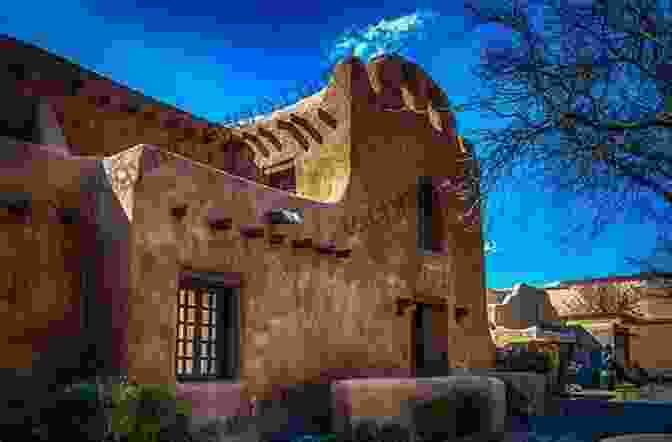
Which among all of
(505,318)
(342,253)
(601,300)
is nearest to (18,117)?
(342,253)

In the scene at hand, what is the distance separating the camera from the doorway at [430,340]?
49.3ft

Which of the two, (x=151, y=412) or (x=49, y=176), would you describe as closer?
(x=151, y=412)

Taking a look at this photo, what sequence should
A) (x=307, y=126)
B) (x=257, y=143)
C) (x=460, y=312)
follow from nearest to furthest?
(x=307, y=126)
(x=257, y=143)
(x=460, y=312)

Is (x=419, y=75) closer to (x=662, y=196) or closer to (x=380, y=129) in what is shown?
(x=380, y=129)

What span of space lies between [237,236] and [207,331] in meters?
1.41

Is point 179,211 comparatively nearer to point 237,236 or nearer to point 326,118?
point 237,236

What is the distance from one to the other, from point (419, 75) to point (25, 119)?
8.83 m

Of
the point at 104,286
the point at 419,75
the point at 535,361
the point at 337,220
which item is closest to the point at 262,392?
the point at 104,286

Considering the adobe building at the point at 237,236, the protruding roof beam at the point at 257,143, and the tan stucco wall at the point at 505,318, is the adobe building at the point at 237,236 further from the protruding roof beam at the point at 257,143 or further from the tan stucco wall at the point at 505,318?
the tan stucco wall at the point at 505,318

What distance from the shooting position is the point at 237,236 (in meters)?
9.80

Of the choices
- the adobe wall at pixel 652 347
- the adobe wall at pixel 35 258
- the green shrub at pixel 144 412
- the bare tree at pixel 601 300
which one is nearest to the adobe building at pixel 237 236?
the adobe wall at pixel 35 258

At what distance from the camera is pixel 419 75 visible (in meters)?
16.0

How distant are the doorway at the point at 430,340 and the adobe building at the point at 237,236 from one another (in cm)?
4

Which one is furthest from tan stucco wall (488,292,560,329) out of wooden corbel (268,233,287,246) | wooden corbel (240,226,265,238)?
wooden corbel (240,226,265,238)
